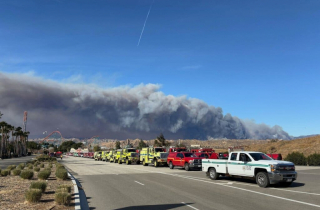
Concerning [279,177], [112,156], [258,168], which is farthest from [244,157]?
[112,156]

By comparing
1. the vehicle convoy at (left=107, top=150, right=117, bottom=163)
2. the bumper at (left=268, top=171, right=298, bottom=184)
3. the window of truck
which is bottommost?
the vehicle convoy at (left=107, top=150, right=117, bottom=163)

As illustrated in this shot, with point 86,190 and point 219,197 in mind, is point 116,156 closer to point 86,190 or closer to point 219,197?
point 86,190

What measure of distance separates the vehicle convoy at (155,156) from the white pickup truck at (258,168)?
1647 cm

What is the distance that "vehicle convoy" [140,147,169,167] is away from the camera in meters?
36.3

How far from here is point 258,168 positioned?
16734 mm

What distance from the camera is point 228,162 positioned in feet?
61.6

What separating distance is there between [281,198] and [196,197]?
3.53 meters

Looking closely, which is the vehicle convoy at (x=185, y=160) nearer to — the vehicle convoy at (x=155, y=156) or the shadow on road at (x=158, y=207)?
the vehicle convoy at (x=155, y=156)

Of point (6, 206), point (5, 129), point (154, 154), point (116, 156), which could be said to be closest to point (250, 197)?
point (6, 206)

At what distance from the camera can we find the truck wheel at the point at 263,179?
16094mm

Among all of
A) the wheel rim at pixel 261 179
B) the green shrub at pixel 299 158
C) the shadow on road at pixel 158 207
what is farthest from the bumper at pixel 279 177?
the green shrub at pixel 299 158

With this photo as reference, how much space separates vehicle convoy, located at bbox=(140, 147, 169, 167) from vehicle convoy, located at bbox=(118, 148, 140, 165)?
3.22 meters

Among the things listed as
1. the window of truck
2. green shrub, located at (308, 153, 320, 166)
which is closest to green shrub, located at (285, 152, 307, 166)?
green shrub, located at (308, 153, 320, 166)

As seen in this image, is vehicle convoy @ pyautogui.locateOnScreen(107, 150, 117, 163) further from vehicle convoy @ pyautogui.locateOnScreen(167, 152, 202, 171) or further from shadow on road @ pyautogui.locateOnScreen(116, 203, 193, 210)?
shadow on road @ pyautogui.locateOnScreen(116, 203, 193, 210)
